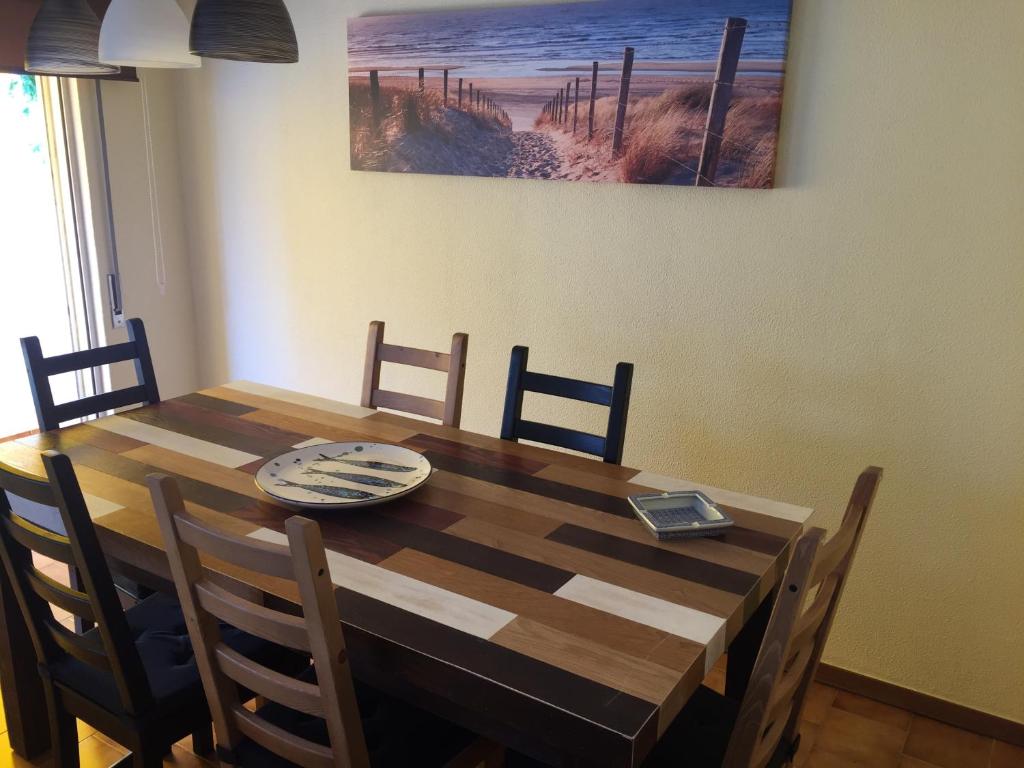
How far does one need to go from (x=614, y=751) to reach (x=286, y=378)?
2917 mm

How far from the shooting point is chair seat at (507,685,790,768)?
1.54 metres

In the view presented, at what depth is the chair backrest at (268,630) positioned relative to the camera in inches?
49.6

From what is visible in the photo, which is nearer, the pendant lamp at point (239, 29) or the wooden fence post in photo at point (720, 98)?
the pendant lamp at point (239, 29)

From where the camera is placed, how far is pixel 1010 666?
234 centimetres

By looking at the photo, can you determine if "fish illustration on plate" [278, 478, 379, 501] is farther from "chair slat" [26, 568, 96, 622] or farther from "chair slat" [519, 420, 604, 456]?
"chair slat" [519, 420, 604, 456]

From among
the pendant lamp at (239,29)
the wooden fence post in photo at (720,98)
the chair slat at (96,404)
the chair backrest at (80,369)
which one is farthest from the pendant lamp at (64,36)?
the wooden fence post in photo at (720,98)

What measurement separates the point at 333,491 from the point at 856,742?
1622 mm

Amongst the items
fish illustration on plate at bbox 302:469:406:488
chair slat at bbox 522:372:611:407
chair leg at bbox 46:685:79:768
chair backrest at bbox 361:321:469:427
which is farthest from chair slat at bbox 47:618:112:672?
chair slat at bbox 522:372:611:407

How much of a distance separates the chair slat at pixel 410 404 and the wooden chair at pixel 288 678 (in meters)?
0.98

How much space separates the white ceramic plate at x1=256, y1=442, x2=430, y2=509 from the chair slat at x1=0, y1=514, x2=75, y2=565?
394 millimetres

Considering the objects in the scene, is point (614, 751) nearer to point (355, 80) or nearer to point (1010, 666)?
point (1010, 666)

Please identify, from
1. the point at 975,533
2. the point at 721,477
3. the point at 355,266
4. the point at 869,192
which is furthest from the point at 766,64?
the point at 355,266

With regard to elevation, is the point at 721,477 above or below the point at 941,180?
below

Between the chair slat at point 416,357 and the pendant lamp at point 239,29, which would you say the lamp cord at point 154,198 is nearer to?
the chair slat at point 416,357
